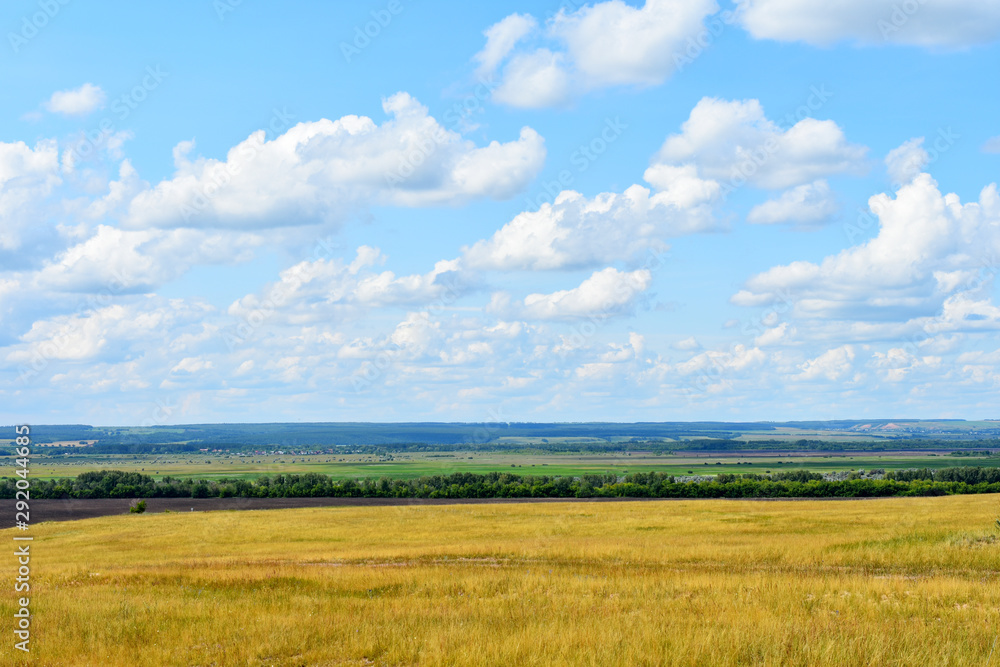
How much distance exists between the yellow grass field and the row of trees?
7456 cm

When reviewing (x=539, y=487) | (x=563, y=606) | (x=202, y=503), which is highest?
(x=563, y=606)

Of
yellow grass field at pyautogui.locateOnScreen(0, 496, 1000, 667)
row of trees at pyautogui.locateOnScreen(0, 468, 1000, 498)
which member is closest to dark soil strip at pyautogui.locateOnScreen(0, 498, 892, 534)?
row of trees at pyautogui.locateOnScreen(0, 468, 1000, 498)

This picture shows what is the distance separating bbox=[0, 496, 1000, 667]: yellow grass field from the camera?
1277cm

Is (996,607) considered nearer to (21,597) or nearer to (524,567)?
(524,567)

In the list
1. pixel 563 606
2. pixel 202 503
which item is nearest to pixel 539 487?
pixel 202 503

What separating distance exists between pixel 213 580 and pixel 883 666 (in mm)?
17696

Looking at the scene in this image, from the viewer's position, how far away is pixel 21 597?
64.9 ft

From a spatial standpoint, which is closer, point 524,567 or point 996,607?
point 996,607

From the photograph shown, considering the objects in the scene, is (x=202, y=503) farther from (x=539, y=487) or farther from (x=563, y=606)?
(x=563, y=606)

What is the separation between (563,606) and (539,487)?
104837 millimetres

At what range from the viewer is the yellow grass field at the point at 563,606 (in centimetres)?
1277

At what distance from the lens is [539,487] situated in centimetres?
12031

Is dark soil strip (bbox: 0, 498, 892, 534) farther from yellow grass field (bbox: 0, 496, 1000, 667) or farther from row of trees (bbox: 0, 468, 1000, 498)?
yellow grass field (bbox: 0, 496, 1000, 667)

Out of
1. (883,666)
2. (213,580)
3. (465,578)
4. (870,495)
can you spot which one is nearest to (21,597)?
(213,580)
